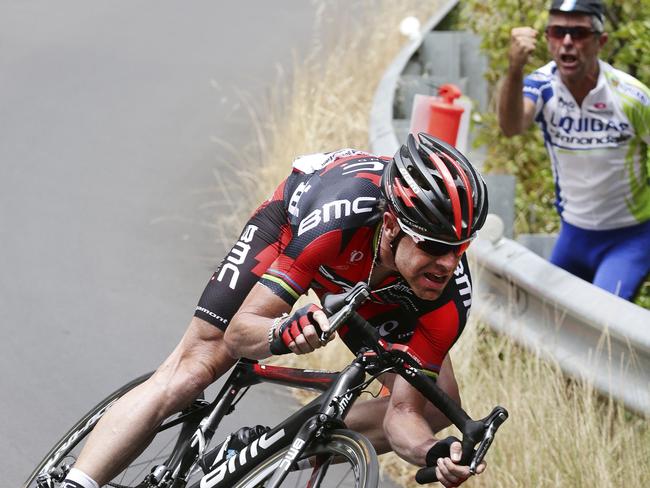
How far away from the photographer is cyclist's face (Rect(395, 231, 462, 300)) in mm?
4383

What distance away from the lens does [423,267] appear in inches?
174

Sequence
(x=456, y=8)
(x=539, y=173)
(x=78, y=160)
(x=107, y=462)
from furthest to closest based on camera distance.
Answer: (x=456, y=8)
(x=78, y=160)
(x=539, y=173)
(x=107, y=462)

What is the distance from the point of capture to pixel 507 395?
20.0 feet

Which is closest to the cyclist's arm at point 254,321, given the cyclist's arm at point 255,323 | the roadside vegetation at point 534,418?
the cyclist's arm at point 255,323

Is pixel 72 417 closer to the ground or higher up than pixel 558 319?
closer to the ground

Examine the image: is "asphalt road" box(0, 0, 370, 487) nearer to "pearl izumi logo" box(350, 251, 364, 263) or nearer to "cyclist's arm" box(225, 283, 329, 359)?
"cyclist's arm" box(225, 283, 329, 359)

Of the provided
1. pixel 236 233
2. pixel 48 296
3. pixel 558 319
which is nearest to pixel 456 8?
pixel 236 233

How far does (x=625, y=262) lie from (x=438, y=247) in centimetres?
320

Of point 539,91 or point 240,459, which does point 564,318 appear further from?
point 240,459

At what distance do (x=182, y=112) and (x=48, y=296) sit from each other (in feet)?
14.4

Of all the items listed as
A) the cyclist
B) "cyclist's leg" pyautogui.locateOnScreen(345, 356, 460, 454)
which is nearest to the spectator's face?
the cyclist

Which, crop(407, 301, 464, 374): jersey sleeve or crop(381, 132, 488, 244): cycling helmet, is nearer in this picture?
crop(381, 132, 488, 244): cycling helmet

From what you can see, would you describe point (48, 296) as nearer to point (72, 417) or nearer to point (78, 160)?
point (72, 417)

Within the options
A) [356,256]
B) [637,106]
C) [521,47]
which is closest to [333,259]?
[356,256]
